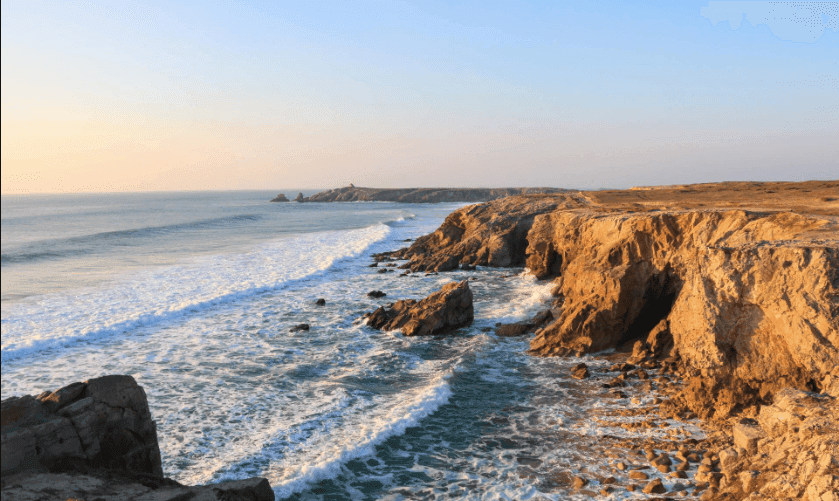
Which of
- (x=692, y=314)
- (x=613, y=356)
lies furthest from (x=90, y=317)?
(x=692, y=314)

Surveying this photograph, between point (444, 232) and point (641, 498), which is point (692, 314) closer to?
point (641, 498)

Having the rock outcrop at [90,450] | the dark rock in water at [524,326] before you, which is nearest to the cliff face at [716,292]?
the dark rock in water at [524,326]

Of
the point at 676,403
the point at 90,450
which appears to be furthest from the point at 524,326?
the point at 90,450

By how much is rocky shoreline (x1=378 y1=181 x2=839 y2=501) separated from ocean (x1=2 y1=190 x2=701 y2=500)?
1.14 metres

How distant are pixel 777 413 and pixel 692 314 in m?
3.85

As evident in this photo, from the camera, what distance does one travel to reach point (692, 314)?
12.5m

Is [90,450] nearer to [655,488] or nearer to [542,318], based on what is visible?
[655,488]

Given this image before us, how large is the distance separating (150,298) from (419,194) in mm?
136399

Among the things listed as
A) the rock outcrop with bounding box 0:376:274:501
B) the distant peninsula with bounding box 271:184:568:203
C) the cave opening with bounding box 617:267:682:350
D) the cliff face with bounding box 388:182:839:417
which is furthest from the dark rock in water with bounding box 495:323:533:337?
the distant peninsula with bounding box 271:184:568:203

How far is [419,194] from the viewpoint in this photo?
524 ft

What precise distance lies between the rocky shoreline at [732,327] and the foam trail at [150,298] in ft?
54.2

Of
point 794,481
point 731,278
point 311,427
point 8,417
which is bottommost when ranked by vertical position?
point 311,427

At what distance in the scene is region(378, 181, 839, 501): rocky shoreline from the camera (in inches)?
328

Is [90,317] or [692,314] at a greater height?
[692,314]
